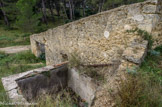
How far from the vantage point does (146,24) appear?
199 centimetres

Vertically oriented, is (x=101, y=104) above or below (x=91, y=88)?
above

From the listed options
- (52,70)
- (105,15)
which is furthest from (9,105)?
(105,15)

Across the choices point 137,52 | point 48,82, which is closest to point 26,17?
point 48,82

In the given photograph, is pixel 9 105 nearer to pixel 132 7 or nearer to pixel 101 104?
pixel 101 104

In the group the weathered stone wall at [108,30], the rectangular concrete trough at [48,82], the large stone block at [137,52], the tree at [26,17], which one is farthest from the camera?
the tree at [26,17]

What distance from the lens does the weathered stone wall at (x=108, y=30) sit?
1.99m

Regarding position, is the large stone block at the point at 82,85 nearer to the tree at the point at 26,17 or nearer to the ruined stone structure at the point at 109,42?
the ruined stone structure at the point at 109,42

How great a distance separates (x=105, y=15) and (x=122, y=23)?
526mm

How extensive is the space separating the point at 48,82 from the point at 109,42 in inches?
95.3

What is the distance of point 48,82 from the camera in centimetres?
345

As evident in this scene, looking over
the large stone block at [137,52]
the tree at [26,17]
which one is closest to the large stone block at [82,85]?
the large stone block at [137,52]

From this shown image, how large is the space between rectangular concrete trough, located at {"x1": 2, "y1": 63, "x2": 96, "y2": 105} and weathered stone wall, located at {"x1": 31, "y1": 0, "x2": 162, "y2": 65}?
0.77 m

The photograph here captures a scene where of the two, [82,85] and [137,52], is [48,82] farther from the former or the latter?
[137,52]

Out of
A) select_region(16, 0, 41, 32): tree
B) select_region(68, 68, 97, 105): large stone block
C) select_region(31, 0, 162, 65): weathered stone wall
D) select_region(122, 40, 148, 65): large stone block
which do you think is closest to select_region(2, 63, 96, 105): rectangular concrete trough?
select_region(68, 68, 97, 105): large stone block
